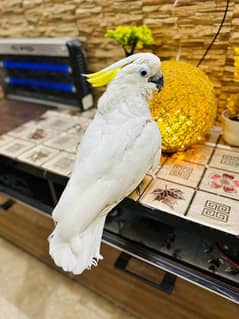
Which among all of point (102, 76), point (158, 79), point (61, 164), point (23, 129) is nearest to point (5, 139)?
point (23, 129)

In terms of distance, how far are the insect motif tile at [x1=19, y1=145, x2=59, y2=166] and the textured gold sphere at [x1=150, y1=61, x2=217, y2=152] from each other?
0.38 metres

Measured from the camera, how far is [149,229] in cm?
74

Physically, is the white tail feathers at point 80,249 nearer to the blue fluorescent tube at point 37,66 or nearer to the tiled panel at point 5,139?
the tiled panel at point 5,139

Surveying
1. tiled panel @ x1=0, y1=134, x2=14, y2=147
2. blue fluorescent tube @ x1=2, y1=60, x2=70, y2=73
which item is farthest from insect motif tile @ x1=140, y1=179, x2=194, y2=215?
blue fluorescent tube @ x1=2, y1=60, x2=70, y2=73

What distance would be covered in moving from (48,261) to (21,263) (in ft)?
0.61

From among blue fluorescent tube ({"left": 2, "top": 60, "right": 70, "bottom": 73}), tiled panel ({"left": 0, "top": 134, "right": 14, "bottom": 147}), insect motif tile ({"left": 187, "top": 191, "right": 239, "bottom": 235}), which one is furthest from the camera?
blue fluorescent tube ({"left": 2, "top": 60, "right": 70, "bottom": 73})

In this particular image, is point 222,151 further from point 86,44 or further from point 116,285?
point 86,44

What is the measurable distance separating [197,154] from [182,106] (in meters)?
0.18

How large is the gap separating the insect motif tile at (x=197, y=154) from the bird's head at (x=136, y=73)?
0.25 meters

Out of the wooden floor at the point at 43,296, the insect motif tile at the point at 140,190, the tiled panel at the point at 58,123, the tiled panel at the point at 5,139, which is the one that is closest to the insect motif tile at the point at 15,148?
the tiled panel at the point at 5,139

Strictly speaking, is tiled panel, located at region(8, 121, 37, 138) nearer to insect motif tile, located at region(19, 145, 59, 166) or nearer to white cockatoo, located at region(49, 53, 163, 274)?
insect motif tile, located at region(19, 145, 59, 166)

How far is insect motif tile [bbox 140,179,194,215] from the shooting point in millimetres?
570

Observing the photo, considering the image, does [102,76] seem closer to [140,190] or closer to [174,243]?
[140,190]

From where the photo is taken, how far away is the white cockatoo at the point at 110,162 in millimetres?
526
